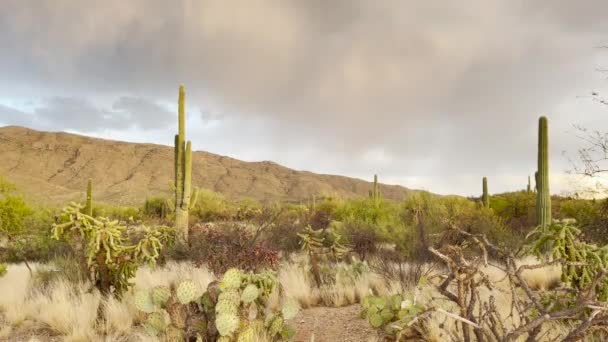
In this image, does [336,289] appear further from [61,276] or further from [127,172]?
[127,172]

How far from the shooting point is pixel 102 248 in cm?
756

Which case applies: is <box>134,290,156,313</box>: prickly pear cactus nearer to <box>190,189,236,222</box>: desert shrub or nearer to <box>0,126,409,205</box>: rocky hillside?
<box>190,189,236,222</box>: desert shrub

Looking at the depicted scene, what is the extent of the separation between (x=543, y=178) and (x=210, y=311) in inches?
469

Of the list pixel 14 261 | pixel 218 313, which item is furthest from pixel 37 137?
pixel 218 313

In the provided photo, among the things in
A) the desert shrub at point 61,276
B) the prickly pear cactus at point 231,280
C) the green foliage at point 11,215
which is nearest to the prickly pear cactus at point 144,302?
the prickly pear cactus at point 231,280

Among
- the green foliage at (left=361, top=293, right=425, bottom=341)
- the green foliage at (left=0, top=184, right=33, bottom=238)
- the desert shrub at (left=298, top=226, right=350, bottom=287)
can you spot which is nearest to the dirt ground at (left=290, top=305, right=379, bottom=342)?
the green foliage at (left=361, top=293, right=425, bottom=341)

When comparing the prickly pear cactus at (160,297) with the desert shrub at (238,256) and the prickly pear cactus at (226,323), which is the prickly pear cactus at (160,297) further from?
the desert shrub at (238,256)

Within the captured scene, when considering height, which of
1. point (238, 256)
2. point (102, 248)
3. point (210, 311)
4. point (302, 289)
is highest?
point (102, 248)

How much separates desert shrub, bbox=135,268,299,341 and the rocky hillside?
54.6 meters

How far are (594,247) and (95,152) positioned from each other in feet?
257

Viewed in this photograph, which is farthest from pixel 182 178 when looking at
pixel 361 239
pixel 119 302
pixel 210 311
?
pixel 210 311

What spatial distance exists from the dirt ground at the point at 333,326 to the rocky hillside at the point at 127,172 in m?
A: 54.0

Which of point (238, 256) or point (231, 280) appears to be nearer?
point (231, 280)

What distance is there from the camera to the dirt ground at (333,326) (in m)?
5.72
